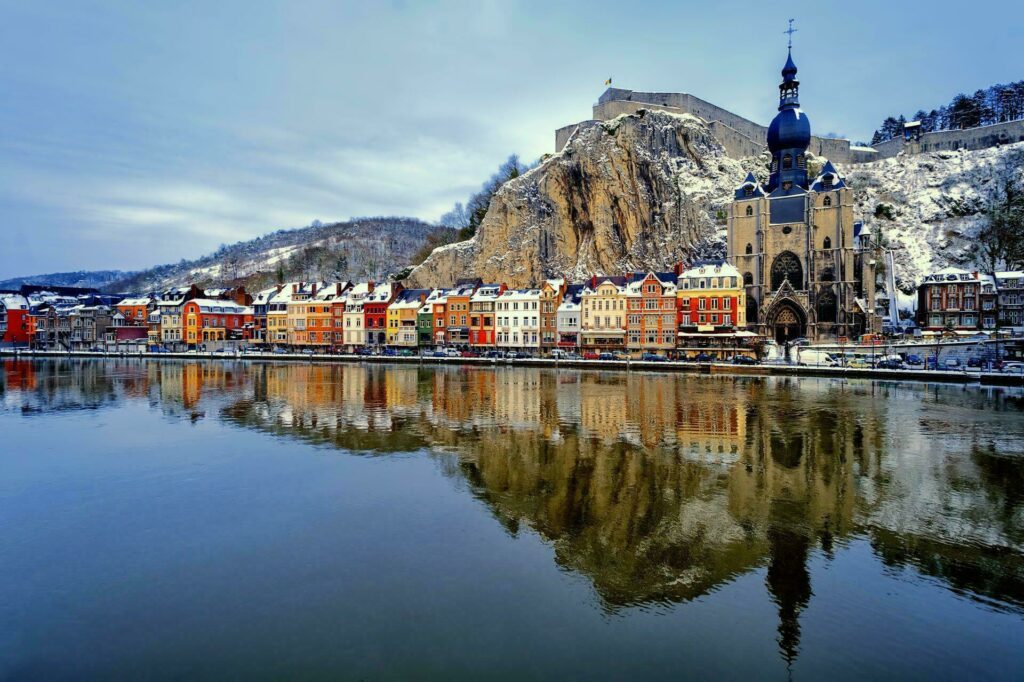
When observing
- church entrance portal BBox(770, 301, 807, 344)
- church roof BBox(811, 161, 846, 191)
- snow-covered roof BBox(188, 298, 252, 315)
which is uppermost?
church roof BBox(811, 161, 846, 191)

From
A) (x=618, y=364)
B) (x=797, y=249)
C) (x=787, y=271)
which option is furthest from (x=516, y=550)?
(x=797, y=249)

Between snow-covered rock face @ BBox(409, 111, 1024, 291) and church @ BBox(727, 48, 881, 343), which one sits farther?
snow-covered rock face @ BBox(409, 111, 1024, 291)

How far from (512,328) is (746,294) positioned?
69.1 feet

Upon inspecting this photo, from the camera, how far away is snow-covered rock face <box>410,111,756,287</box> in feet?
219

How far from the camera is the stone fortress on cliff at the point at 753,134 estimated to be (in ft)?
243

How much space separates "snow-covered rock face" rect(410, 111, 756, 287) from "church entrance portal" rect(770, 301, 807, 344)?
49.6 ft

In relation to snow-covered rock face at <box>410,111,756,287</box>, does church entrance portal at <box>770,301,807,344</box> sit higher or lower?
lower

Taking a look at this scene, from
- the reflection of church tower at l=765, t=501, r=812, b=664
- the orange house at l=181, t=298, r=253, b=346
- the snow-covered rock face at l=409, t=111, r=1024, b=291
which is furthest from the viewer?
the orange house at l=181, t=298, r=253, b=346

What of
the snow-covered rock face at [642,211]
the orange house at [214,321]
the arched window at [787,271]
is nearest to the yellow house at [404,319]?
the snow-covered rock face at [642,211]

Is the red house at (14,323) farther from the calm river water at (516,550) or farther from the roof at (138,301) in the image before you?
the calm river water at (516,550)

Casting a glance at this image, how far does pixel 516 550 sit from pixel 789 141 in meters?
56.1

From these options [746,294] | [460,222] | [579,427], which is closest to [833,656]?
[579,427]

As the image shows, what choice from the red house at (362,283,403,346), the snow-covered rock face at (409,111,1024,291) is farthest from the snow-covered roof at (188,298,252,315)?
the snow-covered rock face at (409,111,1024,291)

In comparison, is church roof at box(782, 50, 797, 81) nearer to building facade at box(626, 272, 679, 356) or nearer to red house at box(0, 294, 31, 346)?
building facade at box(626, 272, 679, 356)
